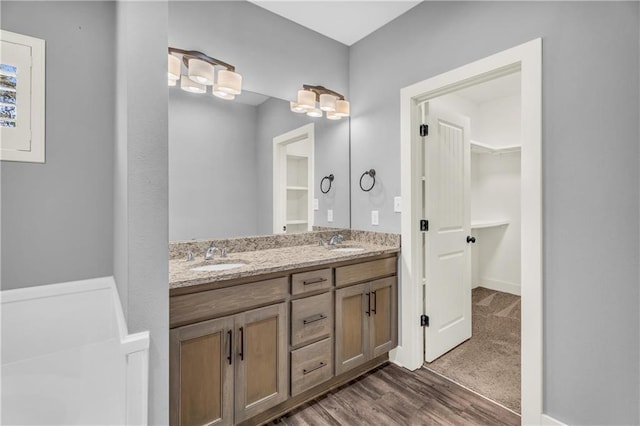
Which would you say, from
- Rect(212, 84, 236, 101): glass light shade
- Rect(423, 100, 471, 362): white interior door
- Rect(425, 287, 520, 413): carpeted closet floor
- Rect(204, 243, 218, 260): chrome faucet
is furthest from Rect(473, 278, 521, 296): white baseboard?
Rect(212, 84, 236, 101): glass light shade

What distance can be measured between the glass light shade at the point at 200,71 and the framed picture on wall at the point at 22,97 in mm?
693

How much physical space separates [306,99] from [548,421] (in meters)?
2.51

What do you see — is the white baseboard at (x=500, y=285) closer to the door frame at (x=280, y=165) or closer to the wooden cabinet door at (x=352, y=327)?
the wooden cabinet door at (x=352, y=327)

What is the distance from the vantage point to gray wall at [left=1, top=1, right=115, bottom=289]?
1456mm

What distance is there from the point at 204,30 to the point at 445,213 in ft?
7.19

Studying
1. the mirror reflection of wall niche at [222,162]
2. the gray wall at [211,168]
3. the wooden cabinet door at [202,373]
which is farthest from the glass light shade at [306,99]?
the wooden cabinet door at [202,373]

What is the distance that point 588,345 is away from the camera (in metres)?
1.47

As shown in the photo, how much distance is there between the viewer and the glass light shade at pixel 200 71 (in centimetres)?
189

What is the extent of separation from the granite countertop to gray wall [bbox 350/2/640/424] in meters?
1.06

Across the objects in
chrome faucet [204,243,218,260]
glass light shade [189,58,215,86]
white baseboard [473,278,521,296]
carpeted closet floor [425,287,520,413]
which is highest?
glass light shade [189,58,215,86]

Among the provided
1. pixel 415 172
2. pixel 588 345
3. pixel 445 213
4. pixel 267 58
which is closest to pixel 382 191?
pixel 415 172

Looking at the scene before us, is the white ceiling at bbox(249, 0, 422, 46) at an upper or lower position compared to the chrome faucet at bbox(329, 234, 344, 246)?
upper

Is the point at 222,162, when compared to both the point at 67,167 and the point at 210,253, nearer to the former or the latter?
the point at 210,253

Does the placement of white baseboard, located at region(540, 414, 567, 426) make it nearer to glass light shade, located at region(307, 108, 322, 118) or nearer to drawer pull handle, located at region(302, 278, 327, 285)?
drawer pull handle, located at region(302, 278, 327, 285)
